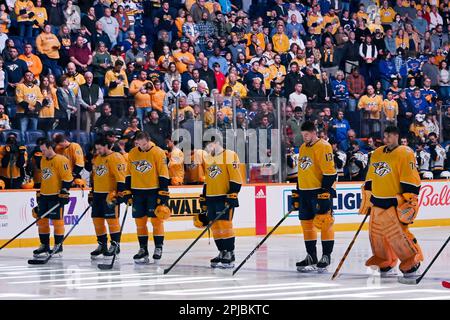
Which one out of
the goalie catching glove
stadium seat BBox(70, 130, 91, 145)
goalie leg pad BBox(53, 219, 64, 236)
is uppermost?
stadium seat BBox(70, 130, 91, 145)

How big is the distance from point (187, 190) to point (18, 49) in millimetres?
4784

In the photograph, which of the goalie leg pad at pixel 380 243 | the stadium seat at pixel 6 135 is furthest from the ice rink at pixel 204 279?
the stadium seat at pixel 6 135

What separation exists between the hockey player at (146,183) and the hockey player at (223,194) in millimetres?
945

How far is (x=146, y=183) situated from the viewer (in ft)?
60.1

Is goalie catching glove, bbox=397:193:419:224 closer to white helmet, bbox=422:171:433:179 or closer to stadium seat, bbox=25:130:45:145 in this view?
stadium seat, bbox=25:130:45:145

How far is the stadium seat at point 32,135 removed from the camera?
2142 cm

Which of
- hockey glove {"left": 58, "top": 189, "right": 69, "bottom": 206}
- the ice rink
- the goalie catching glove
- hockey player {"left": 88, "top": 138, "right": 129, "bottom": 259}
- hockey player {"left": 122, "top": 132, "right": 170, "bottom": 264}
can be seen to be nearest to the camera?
the ice rink

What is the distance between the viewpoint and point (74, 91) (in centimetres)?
2308

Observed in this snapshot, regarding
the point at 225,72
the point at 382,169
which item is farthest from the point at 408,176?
the point at 225,72

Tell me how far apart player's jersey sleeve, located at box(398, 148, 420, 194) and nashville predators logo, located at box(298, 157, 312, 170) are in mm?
1577

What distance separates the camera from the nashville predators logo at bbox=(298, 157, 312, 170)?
16812 mm

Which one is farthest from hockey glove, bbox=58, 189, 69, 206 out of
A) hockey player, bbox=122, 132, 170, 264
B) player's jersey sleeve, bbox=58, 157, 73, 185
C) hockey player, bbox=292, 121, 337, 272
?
hockey player, bbox=292, 121, 337, 272

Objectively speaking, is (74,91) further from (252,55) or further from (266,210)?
(252,55)

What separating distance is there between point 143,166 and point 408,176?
462 centimetres
